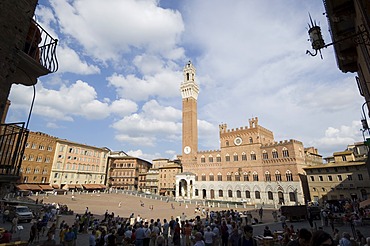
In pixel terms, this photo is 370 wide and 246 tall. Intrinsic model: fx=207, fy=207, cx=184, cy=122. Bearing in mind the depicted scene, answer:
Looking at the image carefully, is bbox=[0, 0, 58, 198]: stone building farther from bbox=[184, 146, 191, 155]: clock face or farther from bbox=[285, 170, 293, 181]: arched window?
bbox=[184, 146, 191, 155]: clock face

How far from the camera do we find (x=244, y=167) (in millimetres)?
47250

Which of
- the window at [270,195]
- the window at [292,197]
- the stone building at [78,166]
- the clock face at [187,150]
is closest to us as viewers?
the window at [292,197]

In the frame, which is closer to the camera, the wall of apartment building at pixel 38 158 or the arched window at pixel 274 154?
the wall of apartment building at pixel 38 158

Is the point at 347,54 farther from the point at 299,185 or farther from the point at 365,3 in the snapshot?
the point at 299,185

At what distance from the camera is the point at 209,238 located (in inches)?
354

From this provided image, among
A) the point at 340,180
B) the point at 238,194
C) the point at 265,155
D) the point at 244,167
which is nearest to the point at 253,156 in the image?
the point at 265,155

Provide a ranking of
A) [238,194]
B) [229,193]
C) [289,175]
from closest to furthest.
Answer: [289,175], [238,194], [229,193]

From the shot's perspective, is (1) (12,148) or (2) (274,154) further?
(2) (274,154)

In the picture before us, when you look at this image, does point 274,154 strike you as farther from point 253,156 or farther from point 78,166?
point 78,166

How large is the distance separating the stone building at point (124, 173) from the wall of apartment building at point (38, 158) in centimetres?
2213

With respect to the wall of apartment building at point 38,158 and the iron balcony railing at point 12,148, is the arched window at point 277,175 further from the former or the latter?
the wall of apartment building at point 38,158

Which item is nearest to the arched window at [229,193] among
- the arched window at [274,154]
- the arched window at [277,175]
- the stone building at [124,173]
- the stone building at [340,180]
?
the arched window at [277,175]

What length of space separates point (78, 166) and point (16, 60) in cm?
5617

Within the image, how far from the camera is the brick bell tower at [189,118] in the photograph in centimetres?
5731
